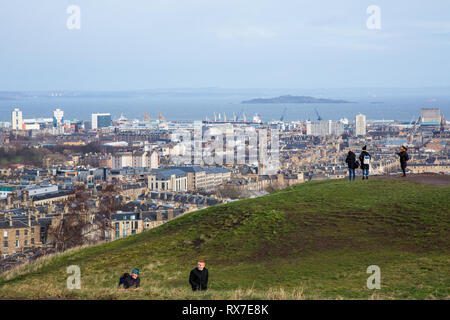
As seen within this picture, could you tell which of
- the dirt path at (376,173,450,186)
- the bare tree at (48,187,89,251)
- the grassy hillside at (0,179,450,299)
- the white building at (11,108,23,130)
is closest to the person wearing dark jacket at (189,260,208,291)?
the grassy hillside at (0,179,450,299)

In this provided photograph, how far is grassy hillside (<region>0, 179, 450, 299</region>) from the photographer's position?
7824 mm

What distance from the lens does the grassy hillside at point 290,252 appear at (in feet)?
25.7

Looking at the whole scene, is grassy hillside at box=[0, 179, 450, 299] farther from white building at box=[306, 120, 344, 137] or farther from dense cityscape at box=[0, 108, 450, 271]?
white building at box=[306, 120, 344, 137]

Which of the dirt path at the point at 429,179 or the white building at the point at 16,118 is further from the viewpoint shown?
the white building at the point at 16,118

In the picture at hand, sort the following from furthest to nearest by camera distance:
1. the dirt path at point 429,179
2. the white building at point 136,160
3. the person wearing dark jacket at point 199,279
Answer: the white building at point 136,160 < the dirt path at point 429,179 < the person wearing dark jacket at point 199,279

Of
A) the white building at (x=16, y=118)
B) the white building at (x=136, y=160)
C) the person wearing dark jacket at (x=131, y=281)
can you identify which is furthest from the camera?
the white building at (x=16, y=118)

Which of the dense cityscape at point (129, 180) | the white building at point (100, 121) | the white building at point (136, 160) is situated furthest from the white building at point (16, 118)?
the white building at point (136, 160)

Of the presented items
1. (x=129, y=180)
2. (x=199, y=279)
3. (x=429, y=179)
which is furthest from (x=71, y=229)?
(x=129, y=180)

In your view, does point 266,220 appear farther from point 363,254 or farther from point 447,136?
point 447,136

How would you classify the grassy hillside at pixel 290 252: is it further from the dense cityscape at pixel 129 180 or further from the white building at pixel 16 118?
the white building at pixel 16 118

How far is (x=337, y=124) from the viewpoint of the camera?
127 meters

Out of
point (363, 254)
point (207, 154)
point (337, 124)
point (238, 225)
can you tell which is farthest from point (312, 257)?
point (337, 124)

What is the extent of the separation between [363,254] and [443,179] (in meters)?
6.02
